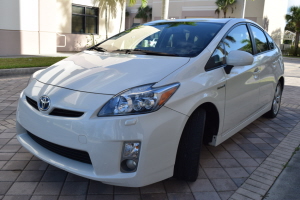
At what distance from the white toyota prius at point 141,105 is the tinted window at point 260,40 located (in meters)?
0.64

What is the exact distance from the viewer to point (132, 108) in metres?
2.28

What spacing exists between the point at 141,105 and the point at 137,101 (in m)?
0.04

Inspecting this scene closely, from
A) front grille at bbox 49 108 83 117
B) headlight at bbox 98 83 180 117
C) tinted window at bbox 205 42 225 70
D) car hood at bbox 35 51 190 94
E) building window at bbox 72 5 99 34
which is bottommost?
front grille at bbox 49 108 83 117

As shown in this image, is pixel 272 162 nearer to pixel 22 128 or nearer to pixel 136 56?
pixel 136 56

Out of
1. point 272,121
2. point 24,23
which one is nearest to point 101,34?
point 24,23

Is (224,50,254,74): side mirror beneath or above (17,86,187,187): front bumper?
above

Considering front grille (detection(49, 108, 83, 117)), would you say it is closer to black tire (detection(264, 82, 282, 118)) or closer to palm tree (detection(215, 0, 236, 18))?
black tire (detection(264, 82, 282, 118))

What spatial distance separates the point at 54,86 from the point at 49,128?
40cm

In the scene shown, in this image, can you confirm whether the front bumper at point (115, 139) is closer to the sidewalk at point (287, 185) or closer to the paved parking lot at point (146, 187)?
the paved parking lot at point (146, 187)

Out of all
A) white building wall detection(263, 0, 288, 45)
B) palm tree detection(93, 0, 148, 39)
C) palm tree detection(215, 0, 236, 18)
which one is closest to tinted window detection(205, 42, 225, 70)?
palm tree detection(93, 0, 148, 39)

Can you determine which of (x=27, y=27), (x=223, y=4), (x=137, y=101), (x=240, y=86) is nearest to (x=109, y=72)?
(x=137, y=101)

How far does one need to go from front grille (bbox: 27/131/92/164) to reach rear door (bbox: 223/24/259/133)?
1543 millimetres

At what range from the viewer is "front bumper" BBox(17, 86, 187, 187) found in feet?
7.27

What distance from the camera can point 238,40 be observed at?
3.62 metres
